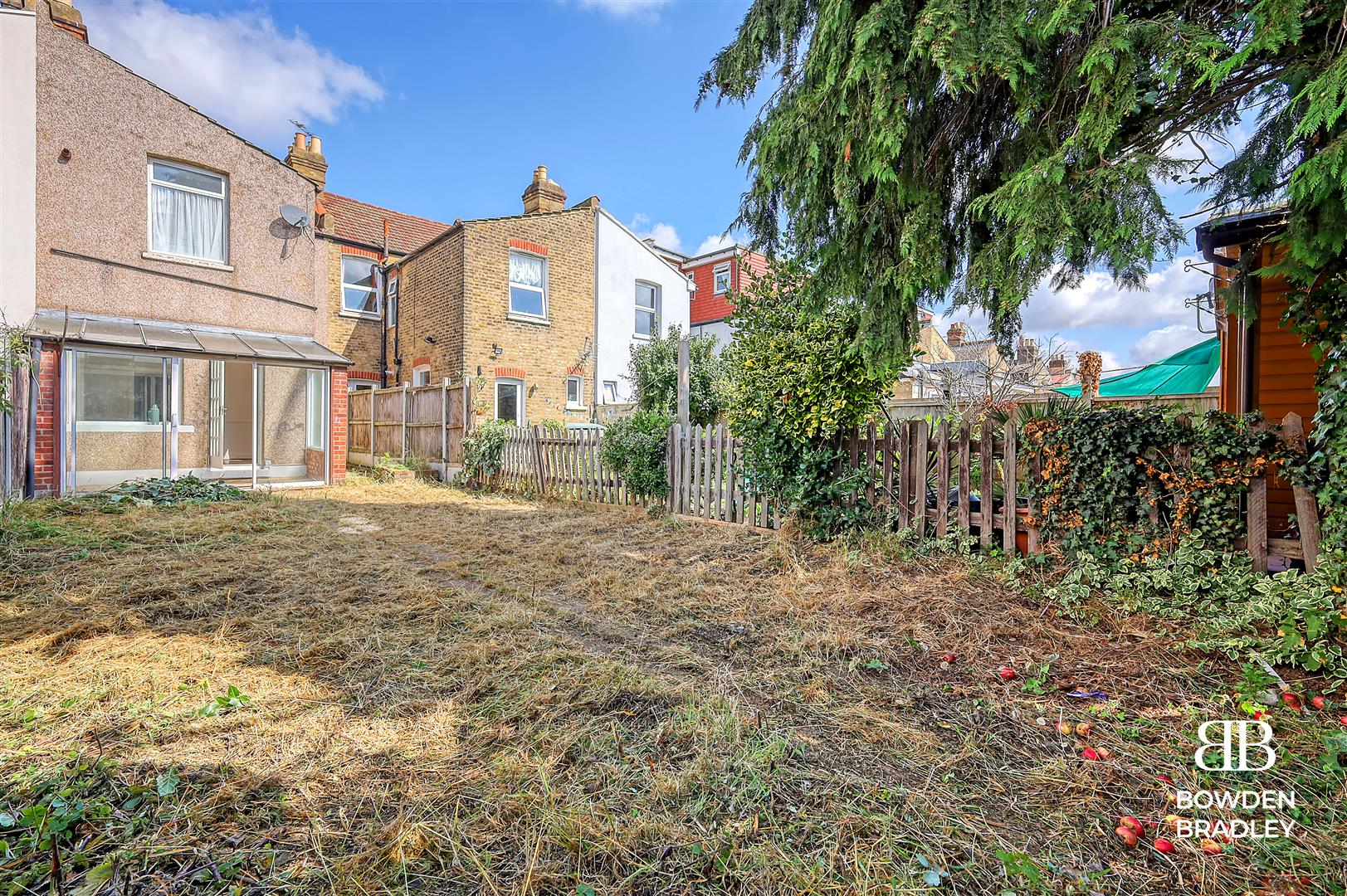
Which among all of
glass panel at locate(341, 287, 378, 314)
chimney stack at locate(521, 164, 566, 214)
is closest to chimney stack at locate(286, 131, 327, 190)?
glass panel at locate(341, 287, 378, 314)

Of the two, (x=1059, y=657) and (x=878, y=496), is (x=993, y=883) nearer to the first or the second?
(x=1059, y=657)

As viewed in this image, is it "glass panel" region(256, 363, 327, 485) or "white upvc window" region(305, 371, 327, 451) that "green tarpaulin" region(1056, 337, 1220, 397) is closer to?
"white upvc window" region(305, 371, 327, 451)

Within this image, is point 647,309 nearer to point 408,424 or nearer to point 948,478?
point 408,424

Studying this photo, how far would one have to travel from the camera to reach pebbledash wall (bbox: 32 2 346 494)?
30.0 feet

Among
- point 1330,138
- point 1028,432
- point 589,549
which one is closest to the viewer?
point 1330,138

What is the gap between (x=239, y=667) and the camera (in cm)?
329

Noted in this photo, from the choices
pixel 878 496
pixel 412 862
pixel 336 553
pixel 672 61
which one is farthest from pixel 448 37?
pixel 412 862

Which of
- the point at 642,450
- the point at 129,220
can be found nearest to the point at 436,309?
the point at 129,220

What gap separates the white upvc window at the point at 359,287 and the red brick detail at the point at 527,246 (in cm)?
502

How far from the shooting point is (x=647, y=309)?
18.8 m

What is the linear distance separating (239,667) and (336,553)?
2994mm

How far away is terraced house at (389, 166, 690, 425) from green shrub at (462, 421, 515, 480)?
2.39 ft

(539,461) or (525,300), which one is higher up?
(525,300)

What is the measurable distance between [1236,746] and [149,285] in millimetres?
13772
